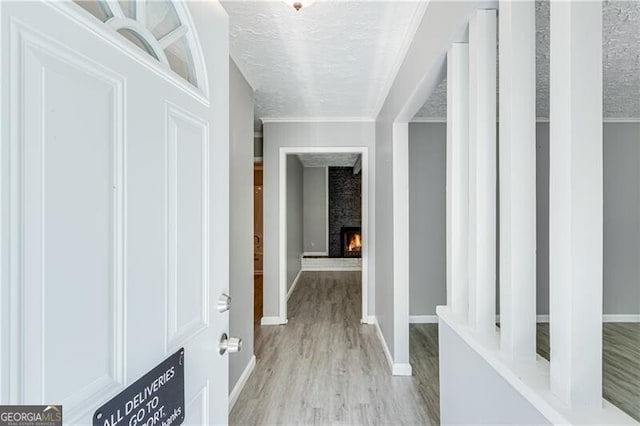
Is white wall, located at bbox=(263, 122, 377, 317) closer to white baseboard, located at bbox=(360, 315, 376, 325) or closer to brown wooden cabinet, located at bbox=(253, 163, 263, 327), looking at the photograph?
white baseboard, located at bbox=(360, 315, 376, 325)

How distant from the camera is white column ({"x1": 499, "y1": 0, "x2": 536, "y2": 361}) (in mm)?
1026

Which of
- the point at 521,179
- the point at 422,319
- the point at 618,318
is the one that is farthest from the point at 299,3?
the point at 618,318

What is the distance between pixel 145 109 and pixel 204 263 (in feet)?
1.50

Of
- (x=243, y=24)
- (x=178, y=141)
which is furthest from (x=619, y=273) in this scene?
(x=178, y=141)

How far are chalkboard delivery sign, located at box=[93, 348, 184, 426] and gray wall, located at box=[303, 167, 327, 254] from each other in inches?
298

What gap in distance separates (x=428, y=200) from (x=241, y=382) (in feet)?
9.46

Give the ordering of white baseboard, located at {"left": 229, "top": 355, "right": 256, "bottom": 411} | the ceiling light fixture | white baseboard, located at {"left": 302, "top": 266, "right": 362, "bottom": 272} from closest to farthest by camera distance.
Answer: the ceiling light fixture, white baseboard, located at {"left": 229, "top": 355, "right": 256, "bottom": 411}, white baseboard, located at {"left": 302, "top": 266, "right": 362, "bottom": 272}

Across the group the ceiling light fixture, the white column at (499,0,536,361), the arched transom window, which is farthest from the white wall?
the arched transom window

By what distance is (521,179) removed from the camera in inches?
40.9

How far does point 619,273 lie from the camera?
12.6ft

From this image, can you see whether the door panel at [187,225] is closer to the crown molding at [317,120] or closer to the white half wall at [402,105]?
the white half wall at [402,105]

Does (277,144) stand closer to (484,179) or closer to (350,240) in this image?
(484,179)

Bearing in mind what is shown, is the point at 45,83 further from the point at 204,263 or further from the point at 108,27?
the point at 204,263

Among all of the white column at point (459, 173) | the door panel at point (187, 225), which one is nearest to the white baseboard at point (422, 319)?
the white column at point (459, 173)
